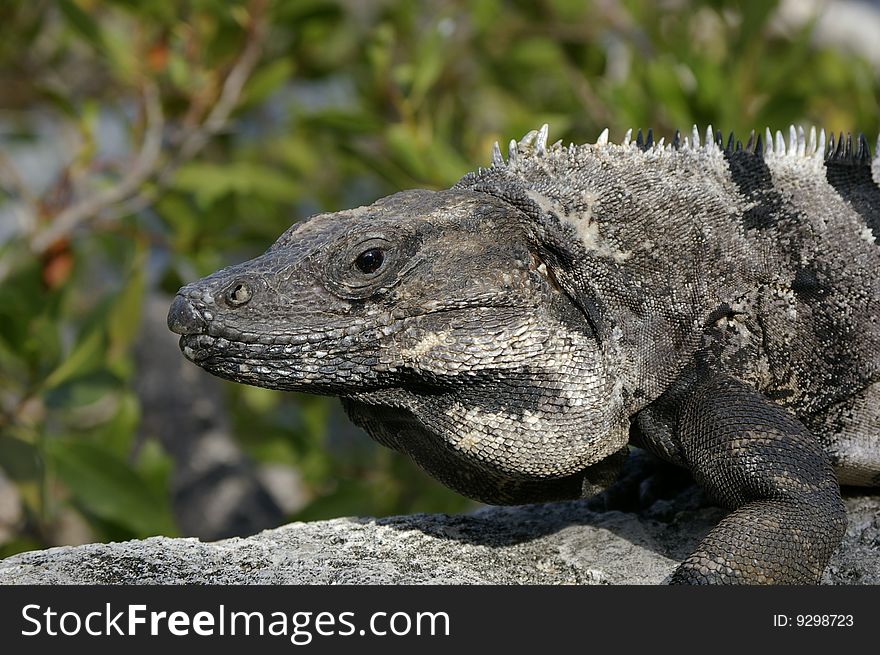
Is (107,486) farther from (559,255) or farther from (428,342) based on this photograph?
(559,255)

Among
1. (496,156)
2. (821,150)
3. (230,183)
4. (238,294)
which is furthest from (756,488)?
(230,183)

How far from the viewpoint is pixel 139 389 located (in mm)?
8070

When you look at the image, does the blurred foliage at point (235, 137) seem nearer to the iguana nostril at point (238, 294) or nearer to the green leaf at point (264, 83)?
the green leaf at point (264, 83)

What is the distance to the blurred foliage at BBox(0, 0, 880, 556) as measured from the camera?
5258 millimetres

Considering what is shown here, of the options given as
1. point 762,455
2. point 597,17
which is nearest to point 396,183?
point 597,17

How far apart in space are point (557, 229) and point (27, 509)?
12.4 ft

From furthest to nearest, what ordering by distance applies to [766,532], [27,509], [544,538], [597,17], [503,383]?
[597,17]
[27,509]
[544,538]
[503,383]
[766,532]

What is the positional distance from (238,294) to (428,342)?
0.57 m

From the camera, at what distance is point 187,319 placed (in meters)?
3.03

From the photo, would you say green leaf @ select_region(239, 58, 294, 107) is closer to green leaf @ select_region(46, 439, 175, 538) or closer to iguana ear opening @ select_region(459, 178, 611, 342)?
green leaf @ select_region(46, 439, 175, 538)

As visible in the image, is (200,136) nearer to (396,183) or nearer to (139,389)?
(396,183)

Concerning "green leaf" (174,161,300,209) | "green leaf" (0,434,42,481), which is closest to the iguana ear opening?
"green leaf" (0,434,42,481)

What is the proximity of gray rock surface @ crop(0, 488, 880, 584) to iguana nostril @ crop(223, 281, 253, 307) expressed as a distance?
32.8 inches

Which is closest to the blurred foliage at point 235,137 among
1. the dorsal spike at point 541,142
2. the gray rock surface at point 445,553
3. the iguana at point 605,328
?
the gray rock surface at point 445,553
